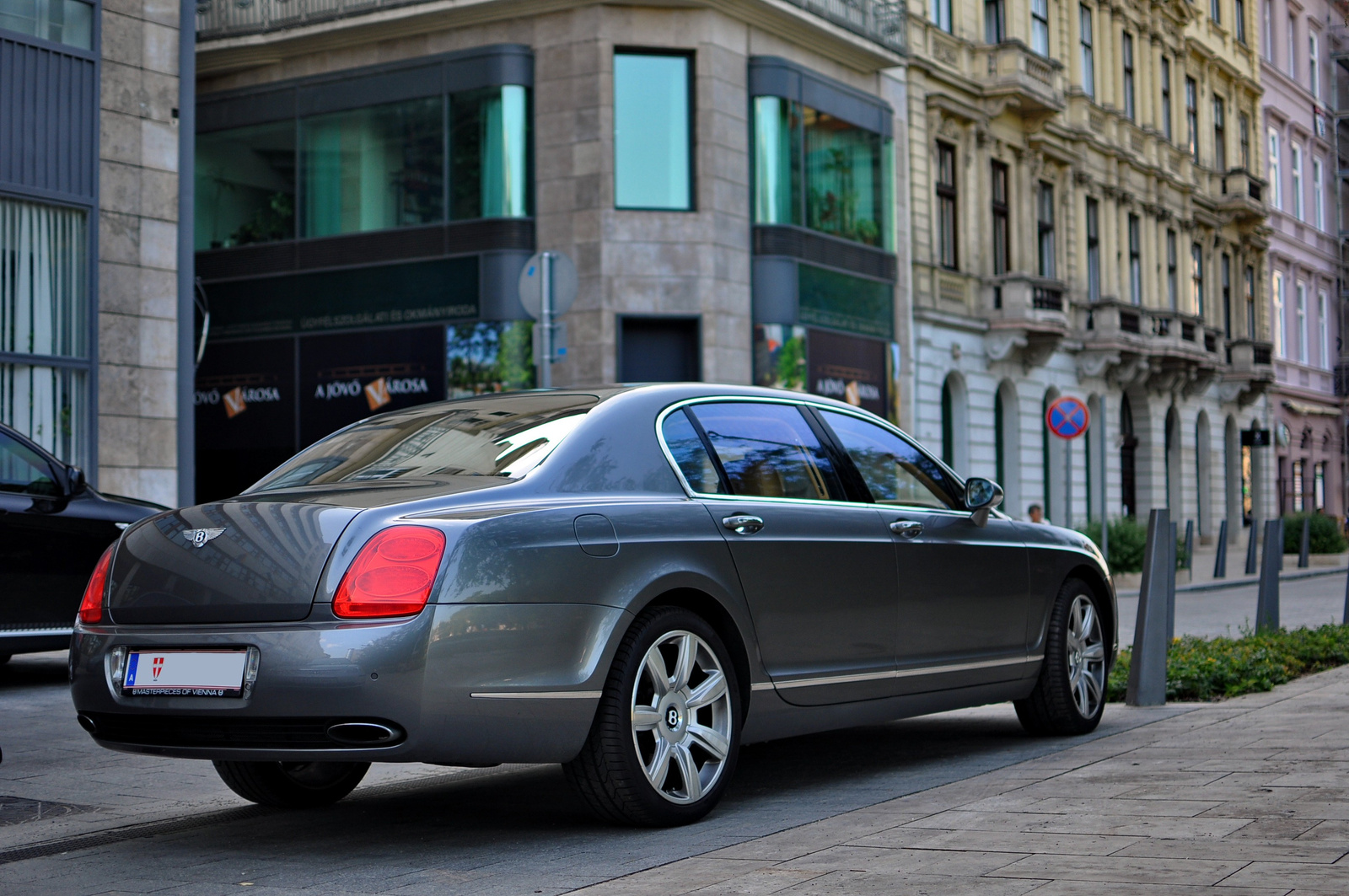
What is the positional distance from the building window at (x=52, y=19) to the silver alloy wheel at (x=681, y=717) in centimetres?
1130

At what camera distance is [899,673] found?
650cm

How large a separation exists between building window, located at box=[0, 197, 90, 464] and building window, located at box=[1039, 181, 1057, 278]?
24.0 m

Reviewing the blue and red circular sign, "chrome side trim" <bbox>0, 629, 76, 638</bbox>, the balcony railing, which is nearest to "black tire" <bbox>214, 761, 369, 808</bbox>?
"chrome side trim" <bbox>0, 629, 76, 638</bbox>

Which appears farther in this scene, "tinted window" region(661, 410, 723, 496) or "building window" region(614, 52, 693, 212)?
"building window" region(614, 52, 693, 212)

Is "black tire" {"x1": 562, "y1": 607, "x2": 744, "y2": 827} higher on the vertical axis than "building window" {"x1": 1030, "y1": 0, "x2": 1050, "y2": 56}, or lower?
lower

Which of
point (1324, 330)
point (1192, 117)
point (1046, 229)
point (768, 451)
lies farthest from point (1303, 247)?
point (768, 451)

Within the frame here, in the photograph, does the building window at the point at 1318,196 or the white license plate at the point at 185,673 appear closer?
the white license plate at the point at 185,673

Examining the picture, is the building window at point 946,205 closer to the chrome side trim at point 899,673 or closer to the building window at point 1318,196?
the chrome side trim at point 899,673

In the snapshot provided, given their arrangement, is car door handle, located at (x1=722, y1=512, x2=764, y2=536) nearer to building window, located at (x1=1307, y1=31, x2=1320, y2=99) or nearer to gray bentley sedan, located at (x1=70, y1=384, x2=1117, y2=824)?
gray bentley sedan, located at (x1=70, y1=384, x2=1117, y2=824)

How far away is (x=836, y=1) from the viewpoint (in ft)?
87.2

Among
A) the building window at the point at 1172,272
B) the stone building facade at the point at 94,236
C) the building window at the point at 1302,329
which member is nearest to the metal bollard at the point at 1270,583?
the stone building facade at the point at 94,236

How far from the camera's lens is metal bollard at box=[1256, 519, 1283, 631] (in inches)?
469

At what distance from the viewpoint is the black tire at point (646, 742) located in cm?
518

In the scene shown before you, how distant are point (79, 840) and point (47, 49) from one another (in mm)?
10775
